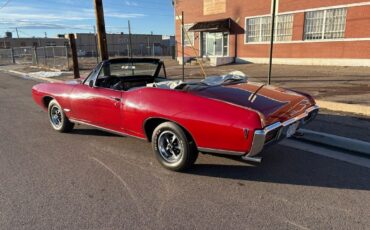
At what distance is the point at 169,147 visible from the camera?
4.23m

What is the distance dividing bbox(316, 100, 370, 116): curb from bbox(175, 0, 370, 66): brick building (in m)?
7.54

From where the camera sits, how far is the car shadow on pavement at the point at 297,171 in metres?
3.79

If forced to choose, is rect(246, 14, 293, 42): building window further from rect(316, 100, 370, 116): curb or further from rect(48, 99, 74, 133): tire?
rect(48, 99, 74, 133): tire

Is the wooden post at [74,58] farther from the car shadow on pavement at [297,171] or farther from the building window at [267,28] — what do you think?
the building window at [267,28]

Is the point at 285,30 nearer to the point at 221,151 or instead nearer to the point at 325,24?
the point at 325,24

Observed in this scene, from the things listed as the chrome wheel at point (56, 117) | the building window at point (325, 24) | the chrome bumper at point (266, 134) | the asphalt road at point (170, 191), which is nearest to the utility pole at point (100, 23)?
the chrome wheel at point (56, 117)

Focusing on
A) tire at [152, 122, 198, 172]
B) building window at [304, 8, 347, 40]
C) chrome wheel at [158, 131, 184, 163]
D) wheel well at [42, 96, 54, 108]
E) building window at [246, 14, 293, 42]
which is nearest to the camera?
tire at [152, 122, 198, 172]

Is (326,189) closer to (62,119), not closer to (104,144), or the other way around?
(104,144)

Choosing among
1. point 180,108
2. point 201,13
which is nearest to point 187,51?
point 201,13

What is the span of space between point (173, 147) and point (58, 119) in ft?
9.84

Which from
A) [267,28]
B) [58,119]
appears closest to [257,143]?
[58,119]

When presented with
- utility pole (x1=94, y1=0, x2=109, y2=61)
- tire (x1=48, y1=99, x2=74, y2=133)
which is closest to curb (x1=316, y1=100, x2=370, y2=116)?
tire (x1=48, y1=99, x2=74, y2=133)

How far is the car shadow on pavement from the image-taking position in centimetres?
379

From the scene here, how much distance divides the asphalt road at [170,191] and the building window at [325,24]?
1591 centimetres
